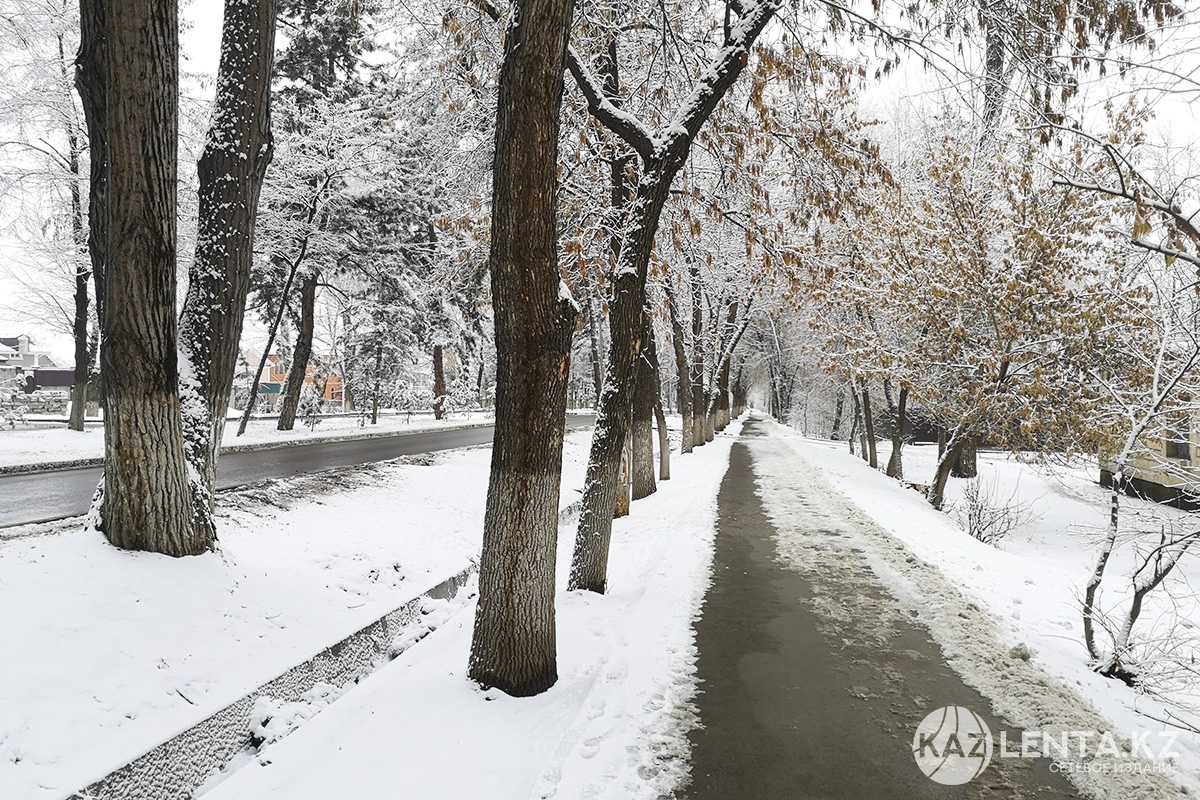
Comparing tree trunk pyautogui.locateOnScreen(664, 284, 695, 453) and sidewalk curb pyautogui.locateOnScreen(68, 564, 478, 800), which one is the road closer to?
sidewalk curb pyautogui.locateOnScreen(68, 564, 478, 800)

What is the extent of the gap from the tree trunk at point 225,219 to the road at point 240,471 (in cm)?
424

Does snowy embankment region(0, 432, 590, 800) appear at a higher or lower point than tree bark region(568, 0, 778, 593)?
lower

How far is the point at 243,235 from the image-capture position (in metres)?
5.90

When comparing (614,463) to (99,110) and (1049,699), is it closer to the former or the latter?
(1049,699)

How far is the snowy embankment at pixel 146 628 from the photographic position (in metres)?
3.55

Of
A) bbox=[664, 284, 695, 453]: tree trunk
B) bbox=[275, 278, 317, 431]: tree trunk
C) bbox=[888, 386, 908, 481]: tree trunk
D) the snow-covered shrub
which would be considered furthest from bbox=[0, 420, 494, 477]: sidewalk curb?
bbox=[888, 386, 908, 481]: tree trunk

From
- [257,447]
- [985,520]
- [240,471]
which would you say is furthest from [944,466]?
[257,447]

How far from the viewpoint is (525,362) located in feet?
14.2

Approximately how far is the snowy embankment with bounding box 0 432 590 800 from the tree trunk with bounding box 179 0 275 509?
3.68ft

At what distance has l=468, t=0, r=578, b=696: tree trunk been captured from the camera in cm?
420

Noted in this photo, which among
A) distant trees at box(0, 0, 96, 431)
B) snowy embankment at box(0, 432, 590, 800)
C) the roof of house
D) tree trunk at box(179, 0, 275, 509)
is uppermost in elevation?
distant trees at box(0, 0, 96, 431)

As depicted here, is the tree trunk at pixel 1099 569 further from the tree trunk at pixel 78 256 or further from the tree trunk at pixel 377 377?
the tree trunk at pixel 377 377

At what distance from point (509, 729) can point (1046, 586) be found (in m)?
7.13

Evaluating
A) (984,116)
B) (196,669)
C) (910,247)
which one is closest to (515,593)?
(196,669)
